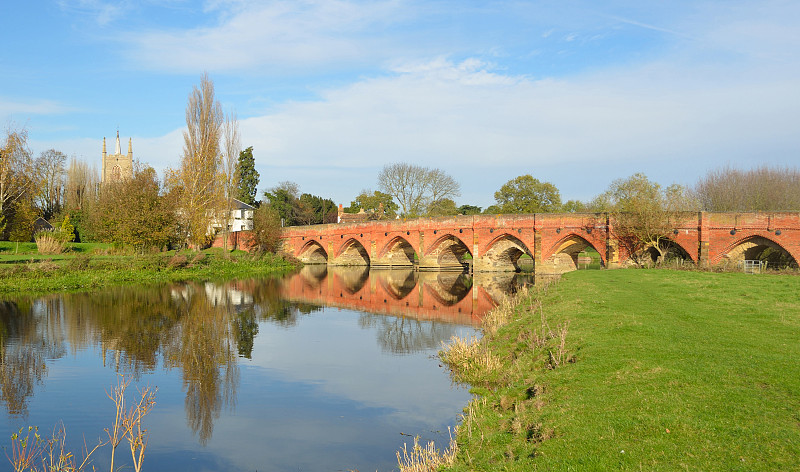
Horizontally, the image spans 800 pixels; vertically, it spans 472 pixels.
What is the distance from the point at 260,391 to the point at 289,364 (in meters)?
2.35

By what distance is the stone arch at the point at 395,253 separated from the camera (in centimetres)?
4503

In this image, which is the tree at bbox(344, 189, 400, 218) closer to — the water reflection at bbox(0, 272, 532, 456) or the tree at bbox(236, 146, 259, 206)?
the tree at bbox(236, 146, 259, 206)

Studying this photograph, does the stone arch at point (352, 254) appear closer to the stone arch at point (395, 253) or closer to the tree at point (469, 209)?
the stone arch at point (395, 253)

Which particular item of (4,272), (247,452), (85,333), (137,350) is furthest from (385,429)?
(4,272)

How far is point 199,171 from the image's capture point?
39.0 meters

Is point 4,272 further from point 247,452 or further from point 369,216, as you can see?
point 369,216

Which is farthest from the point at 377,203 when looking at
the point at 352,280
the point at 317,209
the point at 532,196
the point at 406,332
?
the point at 406,332

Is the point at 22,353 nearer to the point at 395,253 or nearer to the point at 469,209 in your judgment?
the point at 395,253

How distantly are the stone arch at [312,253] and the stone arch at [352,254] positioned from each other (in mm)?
2138

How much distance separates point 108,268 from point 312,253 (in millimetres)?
24281

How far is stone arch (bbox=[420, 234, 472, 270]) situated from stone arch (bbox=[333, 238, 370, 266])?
8.19 m

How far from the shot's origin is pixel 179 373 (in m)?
12.1

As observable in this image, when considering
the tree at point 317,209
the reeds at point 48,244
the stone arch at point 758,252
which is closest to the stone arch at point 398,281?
the stone arch at point 758,252

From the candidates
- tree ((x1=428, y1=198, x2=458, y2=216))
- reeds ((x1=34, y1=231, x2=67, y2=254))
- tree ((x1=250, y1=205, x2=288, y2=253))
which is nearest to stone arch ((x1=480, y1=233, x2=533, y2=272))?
tree ((x1=250, y1=205, x2=288, y2=253))
